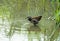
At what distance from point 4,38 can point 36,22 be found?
1.12 metres

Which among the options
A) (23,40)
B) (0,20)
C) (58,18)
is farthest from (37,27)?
(58,18)

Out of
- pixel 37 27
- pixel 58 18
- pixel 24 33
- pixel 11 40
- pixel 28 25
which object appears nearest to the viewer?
pixel 58 18

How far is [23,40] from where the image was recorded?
3992 mm

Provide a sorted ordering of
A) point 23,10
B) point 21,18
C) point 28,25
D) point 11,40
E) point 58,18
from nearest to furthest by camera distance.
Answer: point 58,18
point 11,40
point 28,25
point 21,18
point 23,10

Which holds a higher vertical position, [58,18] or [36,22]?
[58,18]

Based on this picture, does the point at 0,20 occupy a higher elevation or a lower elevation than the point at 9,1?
lower

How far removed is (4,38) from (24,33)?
1.59 feet

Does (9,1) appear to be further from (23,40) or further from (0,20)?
(23,40)

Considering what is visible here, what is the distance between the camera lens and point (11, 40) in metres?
3.92

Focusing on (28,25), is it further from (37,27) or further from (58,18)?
(58,18)

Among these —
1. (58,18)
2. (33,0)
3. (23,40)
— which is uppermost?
(58,18)

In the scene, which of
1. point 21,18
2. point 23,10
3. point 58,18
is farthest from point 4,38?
point 58,18

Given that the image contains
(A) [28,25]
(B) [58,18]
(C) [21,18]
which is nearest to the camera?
(B) [58,18]

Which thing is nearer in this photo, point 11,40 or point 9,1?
point 11,40
